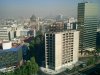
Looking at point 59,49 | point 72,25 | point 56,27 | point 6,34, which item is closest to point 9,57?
point 59,49

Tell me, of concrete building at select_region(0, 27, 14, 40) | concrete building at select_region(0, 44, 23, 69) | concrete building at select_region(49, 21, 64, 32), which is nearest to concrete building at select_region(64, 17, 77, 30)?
concrete building at select_region(49, 21, 64, 32)

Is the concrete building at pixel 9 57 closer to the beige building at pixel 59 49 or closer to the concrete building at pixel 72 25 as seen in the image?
the beige building at pixel 59 49

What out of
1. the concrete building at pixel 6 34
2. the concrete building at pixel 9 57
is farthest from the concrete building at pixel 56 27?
the concrete building at pixel 6 34

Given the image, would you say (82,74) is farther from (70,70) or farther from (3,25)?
(3,25)

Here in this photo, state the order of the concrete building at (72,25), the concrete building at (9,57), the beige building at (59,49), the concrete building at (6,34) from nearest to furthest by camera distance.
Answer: the concrete building at (9,57)
the beige building at (59,49)
the concrete building at (72,25)
the concrete building at (6,34)

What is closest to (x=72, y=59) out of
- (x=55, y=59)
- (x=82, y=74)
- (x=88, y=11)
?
(x=55, y=59)
